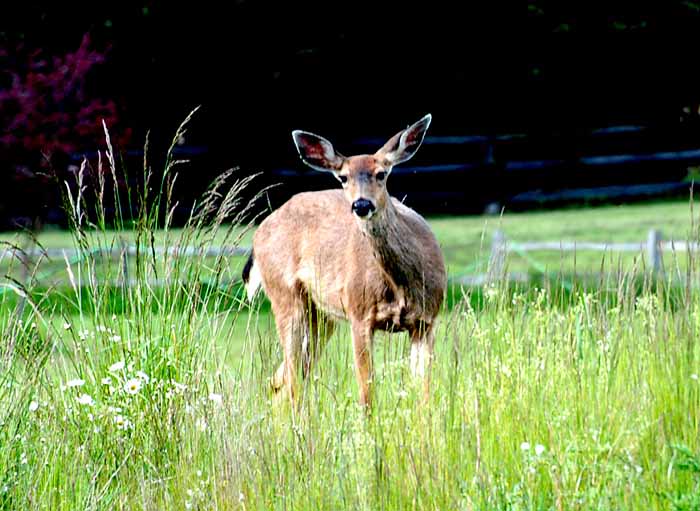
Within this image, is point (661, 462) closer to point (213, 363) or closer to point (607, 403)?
point (607, 403)

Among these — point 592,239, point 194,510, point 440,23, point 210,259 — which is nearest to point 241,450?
point 194,510

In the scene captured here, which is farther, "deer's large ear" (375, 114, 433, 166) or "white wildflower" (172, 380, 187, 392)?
"deer's large ear" (375, 114, 433, 166)

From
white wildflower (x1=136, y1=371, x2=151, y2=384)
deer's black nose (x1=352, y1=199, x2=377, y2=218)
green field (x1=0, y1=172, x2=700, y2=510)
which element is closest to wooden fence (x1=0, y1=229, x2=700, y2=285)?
green field (x1=0, y1=172, x2=700, y2=510)

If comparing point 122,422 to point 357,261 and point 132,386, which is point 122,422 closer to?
point 132,386

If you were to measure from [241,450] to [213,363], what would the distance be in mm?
931

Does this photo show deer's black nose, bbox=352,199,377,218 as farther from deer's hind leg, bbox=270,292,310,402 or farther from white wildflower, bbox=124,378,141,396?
white wildflower, bbox=124,378,141,396

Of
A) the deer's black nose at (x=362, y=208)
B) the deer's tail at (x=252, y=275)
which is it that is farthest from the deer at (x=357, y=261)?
the deer's tail at (x=252, y=275)

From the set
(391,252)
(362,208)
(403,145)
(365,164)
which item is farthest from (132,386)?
(403,145)

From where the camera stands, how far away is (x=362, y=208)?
7.62 meters

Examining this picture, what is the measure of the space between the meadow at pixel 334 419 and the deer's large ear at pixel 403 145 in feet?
4.66

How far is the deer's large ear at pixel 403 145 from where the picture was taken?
8.10 m

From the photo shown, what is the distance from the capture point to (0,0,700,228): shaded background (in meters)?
25.2

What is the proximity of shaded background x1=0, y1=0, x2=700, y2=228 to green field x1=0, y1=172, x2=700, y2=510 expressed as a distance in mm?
16554

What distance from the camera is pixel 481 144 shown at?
28.6 metres
